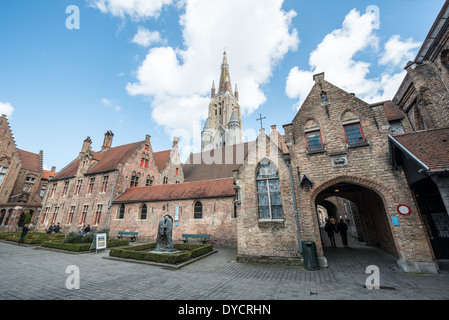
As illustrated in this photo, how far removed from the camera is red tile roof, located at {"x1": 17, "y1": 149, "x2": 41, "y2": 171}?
33.9 meters

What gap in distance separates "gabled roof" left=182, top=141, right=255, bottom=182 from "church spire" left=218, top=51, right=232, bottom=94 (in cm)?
3117

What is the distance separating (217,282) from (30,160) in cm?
4766

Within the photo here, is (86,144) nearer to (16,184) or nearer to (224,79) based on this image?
(16,184)

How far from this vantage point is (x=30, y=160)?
3559 centimetres

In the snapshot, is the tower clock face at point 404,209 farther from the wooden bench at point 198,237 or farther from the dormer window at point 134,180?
the dormer window at point 134,180

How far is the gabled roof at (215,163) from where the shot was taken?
25.5 meters

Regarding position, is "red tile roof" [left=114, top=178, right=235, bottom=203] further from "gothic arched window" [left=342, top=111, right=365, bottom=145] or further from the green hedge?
"gothic arched window" [left=342, top=111, right=365, bottom=145]

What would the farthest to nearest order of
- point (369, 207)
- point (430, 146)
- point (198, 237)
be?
1. point (198, 237)
2. point (369, 207)
3. point (430, 146)

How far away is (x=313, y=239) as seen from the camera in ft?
28.2

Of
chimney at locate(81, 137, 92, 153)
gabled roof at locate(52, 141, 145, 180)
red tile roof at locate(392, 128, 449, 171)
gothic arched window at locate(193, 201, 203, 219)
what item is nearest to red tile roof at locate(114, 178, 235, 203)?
gothic arched window at locate(193, 201, 203, 219)

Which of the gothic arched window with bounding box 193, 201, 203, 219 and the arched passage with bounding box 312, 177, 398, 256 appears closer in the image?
the arched passage with bounding box 312, 177, 398, 256

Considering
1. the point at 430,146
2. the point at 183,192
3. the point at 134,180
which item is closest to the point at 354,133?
the point at 430,146
